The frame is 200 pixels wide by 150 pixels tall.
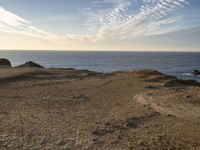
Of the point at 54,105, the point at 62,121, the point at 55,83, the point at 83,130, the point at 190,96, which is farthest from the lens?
the point at 55,83

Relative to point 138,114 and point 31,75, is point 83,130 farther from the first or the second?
point 31,75

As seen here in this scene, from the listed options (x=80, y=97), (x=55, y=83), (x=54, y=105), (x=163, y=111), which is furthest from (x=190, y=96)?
(x=55, y=83)

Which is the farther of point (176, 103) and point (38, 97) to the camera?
point (38, 97)

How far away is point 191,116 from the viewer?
48.2ft

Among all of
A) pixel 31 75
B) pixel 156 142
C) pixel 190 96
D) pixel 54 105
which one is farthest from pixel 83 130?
pixel 31 75

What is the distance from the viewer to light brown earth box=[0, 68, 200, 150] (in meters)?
10.7

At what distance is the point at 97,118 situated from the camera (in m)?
14.0

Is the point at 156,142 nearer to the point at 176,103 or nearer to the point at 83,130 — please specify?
the point at 83,130

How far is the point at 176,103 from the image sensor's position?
17.3 metres

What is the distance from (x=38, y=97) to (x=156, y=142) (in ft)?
34.8

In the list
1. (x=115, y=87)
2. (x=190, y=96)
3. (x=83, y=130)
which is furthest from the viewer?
(x=115, y=87)

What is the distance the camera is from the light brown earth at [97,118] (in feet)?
35.0

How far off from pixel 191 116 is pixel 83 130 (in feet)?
19.2

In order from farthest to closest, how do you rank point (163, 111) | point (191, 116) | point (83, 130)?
point (163, 111) < point (191, 116) < point (83, 130)
